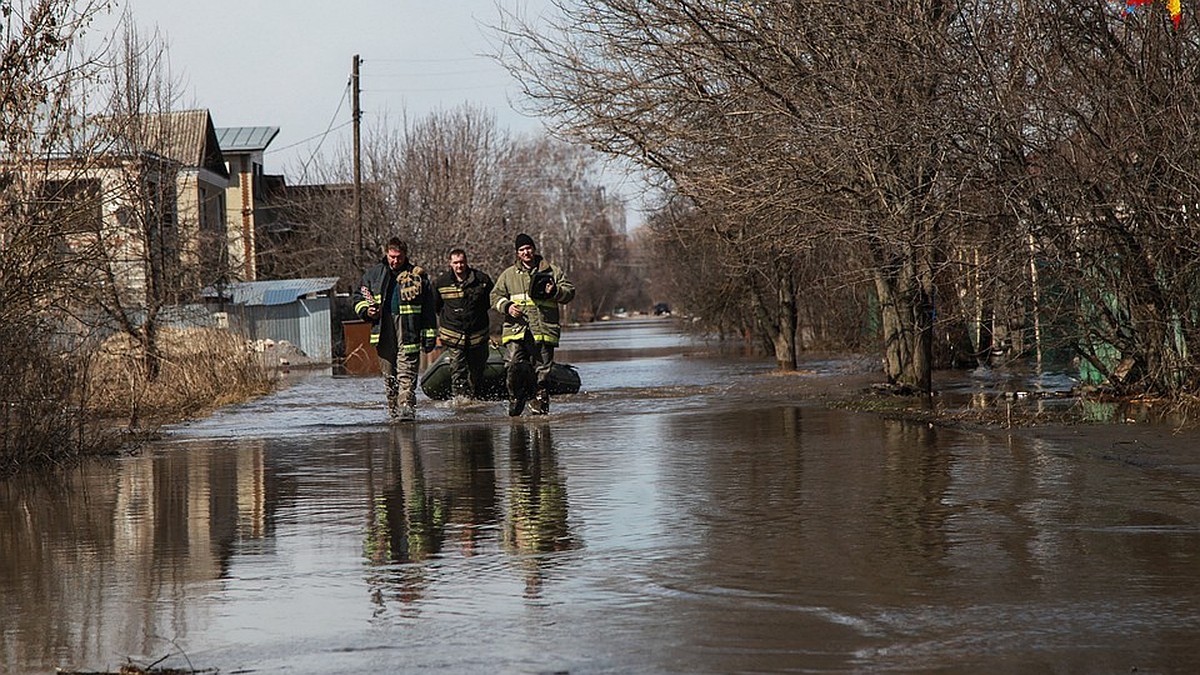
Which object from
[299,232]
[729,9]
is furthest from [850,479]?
[299,232]

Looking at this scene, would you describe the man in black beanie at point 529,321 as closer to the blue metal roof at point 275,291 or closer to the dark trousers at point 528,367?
the dark trousers at point 528,367

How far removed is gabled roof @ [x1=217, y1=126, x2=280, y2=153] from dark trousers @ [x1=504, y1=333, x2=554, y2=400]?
53.4 m

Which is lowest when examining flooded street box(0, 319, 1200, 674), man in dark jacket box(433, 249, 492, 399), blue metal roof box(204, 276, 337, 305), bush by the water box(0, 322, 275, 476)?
flooded street box(0, 319, 1200, 674)

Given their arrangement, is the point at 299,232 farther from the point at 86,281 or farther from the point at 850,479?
the point at 850,479

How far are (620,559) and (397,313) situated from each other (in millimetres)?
11289

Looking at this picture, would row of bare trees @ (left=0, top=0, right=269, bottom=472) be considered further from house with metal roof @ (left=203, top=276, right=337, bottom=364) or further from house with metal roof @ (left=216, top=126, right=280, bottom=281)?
house with metal roof @ (left=216, top=126, right=280, bottom=281)

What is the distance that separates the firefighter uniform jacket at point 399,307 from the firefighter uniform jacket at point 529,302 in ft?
3.69

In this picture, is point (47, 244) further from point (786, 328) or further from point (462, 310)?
point (786, 328)

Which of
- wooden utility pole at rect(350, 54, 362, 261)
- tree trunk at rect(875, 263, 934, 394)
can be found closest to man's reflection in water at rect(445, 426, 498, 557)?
tree trunk at rect(875, 263, 934, 394)

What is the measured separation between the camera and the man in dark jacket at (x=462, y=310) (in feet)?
60.8

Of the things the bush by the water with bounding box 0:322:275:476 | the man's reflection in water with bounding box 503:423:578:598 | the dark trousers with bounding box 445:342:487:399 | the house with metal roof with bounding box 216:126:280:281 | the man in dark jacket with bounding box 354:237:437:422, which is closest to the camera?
the man's reflection in water with bounding box 503:423:578:598

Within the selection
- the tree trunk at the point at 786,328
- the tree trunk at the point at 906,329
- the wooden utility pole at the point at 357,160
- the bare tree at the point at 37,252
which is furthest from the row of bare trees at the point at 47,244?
the wooden utility pole at the point at 357,160

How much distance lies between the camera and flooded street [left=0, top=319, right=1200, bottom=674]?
5.78m

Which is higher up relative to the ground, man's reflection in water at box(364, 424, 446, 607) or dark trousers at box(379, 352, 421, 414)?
dark trousers at box(379, 352, 421, 414)
